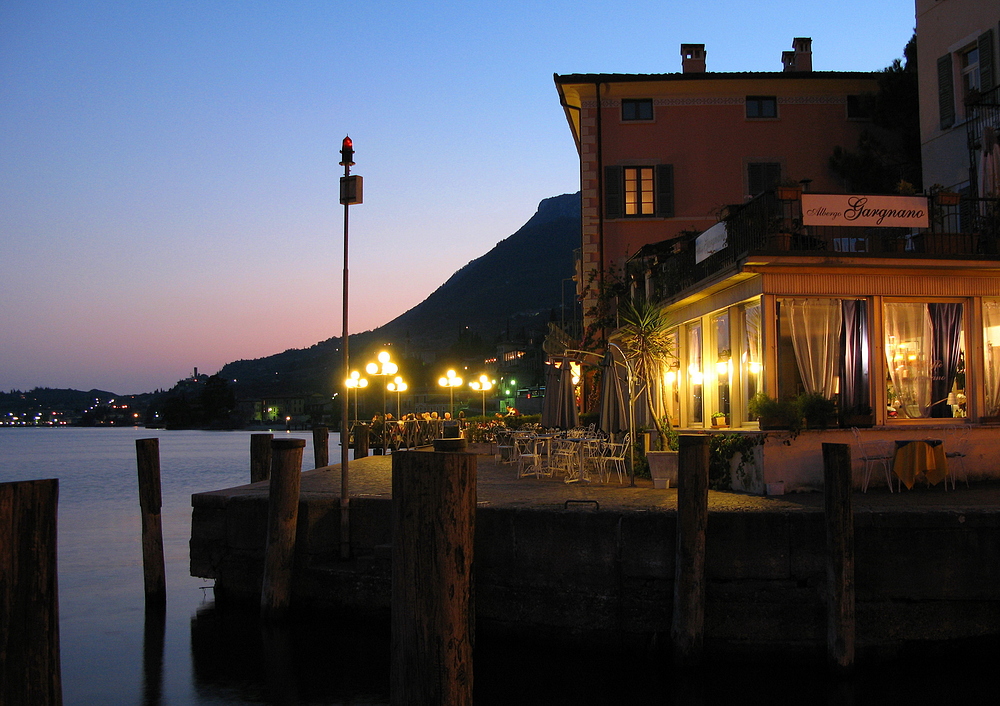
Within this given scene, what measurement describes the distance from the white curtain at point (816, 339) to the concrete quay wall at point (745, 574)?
3742 mm

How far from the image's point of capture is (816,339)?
13359 mm

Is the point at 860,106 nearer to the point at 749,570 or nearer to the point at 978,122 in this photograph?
the point at 978,122

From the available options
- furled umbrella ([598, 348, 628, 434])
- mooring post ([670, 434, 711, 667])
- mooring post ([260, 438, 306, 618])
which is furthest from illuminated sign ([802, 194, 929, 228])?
mooring post ([260, 438, 306, 618])

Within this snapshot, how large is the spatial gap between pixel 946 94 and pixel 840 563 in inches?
537

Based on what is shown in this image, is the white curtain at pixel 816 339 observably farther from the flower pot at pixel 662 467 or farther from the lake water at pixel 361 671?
the lake water at pixel 361 671

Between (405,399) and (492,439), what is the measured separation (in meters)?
112

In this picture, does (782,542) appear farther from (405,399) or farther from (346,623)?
(405,399)

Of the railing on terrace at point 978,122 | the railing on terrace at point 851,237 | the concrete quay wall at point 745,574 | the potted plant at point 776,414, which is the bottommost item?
the concrete quay wall at point 745,574

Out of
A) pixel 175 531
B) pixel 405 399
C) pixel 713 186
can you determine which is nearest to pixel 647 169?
pixel 713 186

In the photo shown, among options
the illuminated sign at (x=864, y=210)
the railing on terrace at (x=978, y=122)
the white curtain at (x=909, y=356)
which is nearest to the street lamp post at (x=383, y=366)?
the illuminated sign at (x=864, y=210)

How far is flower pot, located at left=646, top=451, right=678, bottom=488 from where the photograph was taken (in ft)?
45.5

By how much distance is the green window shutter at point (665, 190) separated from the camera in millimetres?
26141

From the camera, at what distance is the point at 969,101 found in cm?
1731

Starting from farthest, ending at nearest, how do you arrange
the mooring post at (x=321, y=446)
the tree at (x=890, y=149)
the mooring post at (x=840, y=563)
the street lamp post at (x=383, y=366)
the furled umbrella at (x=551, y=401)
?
the tree at (x=890, y=149), the street lamp post at (x=383, y=366), the mooring post at (x=321, y=446), the furled umbrella at (x=551, y=401), the mooring post at (x=840, y=563)
